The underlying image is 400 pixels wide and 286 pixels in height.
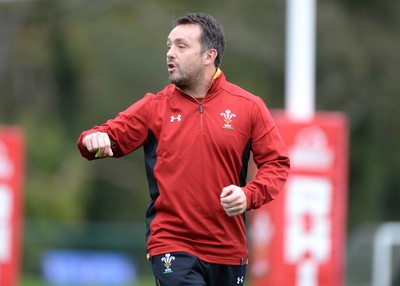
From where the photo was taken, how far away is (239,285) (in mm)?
6953

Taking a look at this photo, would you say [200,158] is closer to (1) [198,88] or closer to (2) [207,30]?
(1) [198,88]

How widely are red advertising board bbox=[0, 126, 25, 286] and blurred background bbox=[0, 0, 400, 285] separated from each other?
31.1ft

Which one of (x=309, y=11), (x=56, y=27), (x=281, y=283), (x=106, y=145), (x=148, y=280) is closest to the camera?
(x=106, y=145)

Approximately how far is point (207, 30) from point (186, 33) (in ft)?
0.46

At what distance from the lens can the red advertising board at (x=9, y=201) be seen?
50.7 feet

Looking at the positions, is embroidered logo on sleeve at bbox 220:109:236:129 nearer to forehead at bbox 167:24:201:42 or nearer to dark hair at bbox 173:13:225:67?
dark hair at bbox 173:13:225:67

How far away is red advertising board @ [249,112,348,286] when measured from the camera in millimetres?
13367

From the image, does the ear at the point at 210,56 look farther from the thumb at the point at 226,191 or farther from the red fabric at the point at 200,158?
the thumb at the point at 226,191

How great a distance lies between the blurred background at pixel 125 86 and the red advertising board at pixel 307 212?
12565 millimetres

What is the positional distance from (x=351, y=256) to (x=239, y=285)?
15.5m

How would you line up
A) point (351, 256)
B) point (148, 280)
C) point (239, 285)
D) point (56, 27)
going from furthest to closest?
point (56, 27)
point (148, 280)
point (351, 256)
point (239, 285)

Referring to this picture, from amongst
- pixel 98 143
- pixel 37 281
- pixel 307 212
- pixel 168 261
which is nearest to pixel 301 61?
pixel 307 212

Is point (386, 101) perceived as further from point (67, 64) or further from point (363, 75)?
point (67, 64)

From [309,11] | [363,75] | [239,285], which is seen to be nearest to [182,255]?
[239,285]
